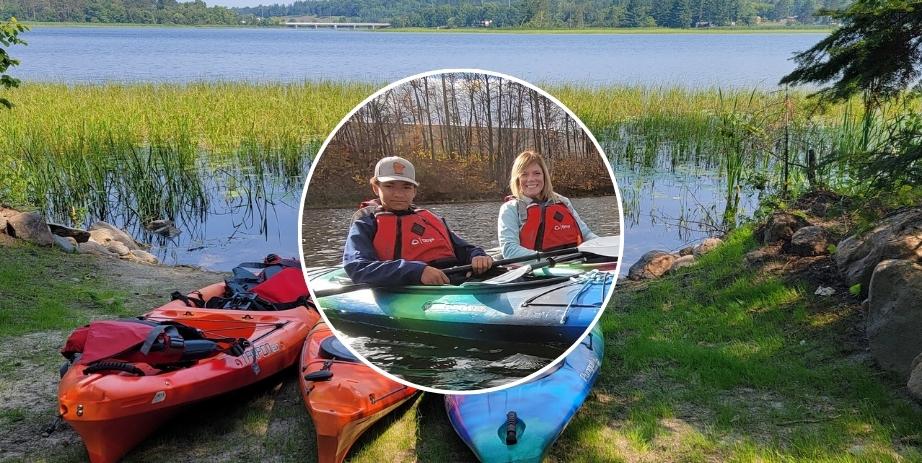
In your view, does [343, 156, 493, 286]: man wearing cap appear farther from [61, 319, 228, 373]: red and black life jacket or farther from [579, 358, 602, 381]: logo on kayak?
[61, 319, 228, 373]: red and black life jacket

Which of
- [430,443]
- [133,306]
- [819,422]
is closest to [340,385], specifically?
[430,443]

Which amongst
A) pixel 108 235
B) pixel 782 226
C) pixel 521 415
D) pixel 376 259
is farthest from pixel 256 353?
pixel 108 235

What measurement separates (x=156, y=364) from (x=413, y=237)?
2.90 metres

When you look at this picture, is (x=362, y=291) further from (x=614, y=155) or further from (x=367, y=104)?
(x=614, y=155)

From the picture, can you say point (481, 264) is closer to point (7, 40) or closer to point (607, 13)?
point (7, 40)

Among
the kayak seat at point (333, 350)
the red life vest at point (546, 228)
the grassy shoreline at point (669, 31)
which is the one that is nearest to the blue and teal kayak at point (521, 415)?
the kayak seat at point (333, 350)

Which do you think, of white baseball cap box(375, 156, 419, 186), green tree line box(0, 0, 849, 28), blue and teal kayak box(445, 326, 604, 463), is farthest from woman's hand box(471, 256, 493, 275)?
green tree line box(0, 0, 849, 28)

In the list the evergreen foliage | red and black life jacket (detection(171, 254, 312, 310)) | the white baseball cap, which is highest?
the evergreen foliage

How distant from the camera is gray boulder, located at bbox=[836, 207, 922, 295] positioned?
5.07 meters

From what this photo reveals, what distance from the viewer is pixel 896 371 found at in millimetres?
4500

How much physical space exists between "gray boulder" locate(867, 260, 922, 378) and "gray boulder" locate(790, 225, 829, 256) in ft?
5.37

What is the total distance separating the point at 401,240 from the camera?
2.15 m

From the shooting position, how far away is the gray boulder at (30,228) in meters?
8.89

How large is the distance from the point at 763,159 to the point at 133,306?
9.19 meters
